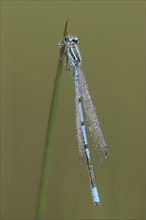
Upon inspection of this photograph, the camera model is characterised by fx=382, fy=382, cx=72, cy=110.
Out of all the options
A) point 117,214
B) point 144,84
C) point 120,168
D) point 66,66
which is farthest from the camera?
point 144,84

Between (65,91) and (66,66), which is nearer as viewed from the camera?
(66,66)

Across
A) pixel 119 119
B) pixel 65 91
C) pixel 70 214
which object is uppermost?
pixel 65 91

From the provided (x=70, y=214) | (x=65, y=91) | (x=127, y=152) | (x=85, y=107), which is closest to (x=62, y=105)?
(x=65, y=91)

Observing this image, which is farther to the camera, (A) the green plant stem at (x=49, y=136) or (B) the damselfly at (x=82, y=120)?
(B) the damselfly at (x=82, y=120)

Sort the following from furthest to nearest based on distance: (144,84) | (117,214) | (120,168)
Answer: (144,84) < (120,168) < (117,214)

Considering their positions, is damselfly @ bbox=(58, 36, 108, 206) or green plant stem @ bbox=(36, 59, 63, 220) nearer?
green plant stem @ bbox=(36, 59, 63, 220)

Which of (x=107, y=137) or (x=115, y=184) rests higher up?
(x=107, y=137)

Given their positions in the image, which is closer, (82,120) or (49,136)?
Answer: (49,136)

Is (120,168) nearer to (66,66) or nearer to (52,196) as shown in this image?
(52,196)

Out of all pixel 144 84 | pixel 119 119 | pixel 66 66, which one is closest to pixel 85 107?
pixel 66 66
